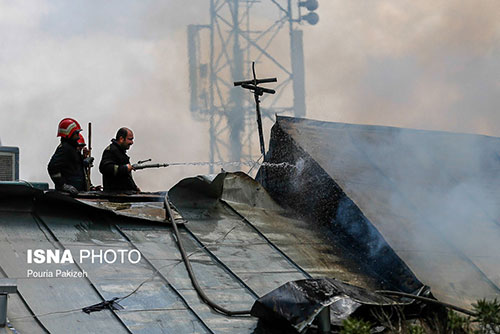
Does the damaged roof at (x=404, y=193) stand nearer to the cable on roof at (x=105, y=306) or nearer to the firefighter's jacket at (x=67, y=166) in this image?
the firefighter's jacket at (x=67, y=166)

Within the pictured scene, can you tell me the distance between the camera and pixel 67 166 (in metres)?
8.66

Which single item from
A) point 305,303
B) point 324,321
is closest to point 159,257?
point 305,303

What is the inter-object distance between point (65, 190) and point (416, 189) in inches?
169

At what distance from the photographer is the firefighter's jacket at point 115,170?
8.90 meters

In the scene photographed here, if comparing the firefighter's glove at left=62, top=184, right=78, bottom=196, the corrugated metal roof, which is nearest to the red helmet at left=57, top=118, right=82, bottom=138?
the firefighter's glove at left=62, top=184, right=78, bottom=196

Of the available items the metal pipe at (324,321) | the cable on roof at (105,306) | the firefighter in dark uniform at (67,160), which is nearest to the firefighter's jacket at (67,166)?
the firefighter in dark uniform at (67,160)

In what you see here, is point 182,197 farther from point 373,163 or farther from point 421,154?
point 421,154

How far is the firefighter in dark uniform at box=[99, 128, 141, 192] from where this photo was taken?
29.2ft

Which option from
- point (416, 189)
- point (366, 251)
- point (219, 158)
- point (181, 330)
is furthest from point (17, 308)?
point (219, 158)

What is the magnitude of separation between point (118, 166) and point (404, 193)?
3625mm

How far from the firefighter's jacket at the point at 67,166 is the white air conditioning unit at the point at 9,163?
87 centimetres

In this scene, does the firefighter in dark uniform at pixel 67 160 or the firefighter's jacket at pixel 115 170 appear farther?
the firefighter's jacket at pixel 115 170

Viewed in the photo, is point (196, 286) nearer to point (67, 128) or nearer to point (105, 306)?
point (105, 306)

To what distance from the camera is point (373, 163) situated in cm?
912
